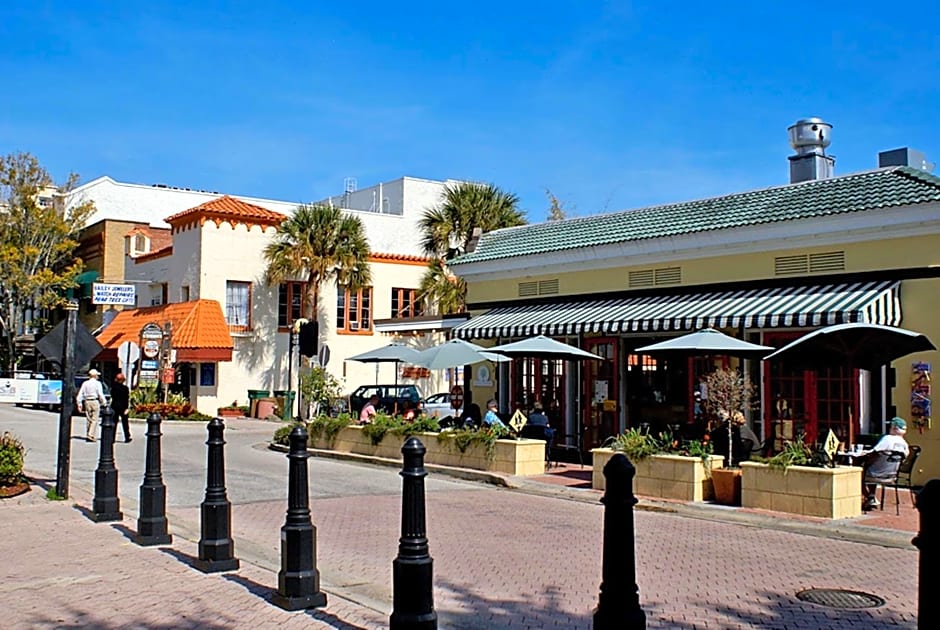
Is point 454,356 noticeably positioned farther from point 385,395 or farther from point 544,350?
point 385,395

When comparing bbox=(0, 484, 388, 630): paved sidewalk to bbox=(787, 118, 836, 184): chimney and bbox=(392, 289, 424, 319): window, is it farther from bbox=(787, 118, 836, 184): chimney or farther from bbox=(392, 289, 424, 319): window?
bbox=(392, 289, 424, 319): window

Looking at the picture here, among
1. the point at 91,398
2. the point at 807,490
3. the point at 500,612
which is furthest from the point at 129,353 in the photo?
the point at 500,612

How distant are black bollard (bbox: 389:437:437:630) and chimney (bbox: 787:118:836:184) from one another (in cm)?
1618

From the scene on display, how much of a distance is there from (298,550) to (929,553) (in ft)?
17.0

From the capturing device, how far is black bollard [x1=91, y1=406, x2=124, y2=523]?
1195cm

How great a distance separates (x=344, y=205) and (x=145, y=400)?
2229cm

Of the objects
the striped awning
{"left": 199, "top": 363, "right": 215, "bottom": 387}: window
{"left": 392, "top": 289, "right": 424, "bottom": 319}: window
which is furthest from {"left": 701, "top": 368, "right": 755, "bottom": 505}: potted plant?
{"left": 392, "top": 289, "right": 424, "bottom": 319}: window

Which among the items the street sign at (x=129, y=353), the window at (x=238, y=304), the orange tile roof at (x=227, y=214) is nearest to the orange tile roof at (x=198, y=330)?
the window at (x=238, y=304)

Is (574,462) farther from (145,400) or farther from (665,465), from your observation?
(145,400)

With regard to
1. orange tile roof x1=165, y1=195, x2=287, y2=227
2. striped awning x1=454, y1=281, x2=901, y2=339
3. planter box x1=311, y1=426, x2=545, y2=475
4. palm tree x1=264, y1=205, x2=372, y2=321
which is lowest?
planter box x1=311, y1=426, x2=545, y2=475

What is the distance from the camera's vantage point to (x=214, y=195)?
171 feet

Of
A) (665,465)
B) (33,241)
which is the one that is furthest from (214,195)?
(665,465)

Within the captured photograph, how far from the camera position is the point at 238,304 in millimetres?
36938

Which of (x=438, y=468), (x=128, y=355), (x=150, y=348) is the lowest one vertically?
(x=438, y=468)
